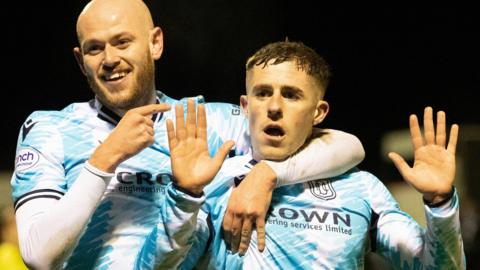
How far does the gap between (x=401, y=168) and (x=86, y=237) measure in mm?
709

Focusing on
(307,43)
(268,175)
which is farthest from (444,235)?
(307,43)

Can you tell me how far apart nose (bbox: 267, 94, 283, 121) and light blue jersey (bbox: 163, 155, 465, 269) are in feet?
0.48

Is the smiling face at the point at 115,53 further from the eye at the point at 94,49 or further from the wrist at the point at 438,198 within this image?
the wrist at the point at 438,198

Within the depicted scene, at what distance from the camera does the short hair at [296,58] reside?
1903 mm

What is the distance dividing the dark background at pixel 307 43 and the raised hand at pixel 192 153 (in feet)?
3.97

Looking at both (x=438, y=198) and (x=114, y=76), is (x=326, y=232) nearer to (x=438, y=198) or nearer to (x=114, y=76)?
(x=438, y=198)

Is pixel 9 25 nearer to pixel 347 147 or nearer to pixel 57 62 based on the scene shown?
pixel 57 62

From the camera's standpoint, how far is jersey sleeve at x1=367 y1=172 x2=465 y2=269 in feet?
5.51

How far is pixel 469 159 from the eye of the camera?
140 inches

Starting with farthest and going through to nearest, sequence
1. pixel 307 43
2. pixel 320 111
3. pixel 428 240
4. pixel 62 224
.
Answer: pixel 307 43
pixel 320 111
pixel 428 240
pixel 62 224

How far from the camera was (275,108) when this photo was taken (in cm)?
183

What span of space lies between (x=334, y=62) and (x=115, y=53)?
1.55 metres

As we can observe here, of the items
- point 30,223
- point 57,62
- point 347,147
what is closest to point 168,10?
point 57,62

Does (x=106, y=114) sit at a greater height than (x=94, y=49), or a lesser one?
lesser
